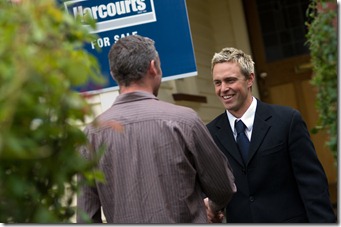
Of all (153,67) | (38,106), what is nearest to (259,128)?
Result: (153,67)

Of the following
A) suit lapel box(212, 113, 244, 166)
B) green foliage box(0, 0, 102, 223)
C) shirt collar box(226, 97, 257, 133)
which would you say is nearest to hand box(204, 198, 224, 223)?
suit lapel box(212, 113, 244, 166)

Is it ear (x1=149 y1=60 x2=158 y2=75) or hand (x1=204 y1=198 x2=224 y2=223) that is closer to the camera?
ear (x1=149 y1=60 x2=158 y2=75)

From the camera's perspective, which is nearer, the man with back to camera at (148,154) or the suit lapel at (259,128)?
the man with back to camera at (148,154)

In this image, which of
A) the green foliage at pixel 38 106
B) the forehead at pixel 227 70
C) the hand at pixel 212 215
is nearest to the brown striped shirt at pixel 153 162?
the hand at pixel 212 215

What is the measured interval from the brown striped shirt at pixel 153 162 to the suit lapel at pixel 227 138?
2.95 ft

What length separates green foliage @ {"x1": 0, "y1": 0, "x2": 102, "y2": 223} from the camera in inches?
72.9

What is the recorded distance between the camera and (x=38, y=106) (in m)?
1.93

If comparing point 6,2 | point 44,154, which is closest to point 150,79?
point 6,2

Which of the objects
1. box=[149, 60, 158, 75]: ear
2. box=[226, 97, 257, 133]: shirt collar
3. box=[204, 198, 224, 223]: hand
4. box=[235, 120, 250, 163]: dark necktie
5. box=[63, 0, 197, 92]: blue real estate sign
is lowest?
box=[204, 198, 224, 223]: hand

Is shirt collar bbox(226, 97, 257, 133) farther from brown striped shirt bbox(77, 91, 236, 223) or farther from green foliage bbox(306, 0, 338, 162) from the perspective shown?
green foliage bbox(306, 0, 338, 162)

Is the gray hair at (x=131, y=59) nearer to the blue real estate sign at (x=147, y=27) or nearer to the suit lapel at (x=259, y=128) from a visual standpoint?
the blue real estate sign at (x=147, y=27)

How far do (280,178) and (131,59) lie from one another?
4.29 ft

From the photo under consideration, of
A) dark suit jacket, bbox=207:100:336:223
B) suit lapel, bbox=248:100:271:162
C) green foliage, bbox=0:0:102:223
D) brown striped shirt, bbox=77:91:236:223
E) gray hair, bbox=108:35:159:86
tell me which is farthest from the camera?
suit lapel, bbox=248:100:271:162

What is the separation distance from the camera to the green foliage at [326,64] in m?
3.09
